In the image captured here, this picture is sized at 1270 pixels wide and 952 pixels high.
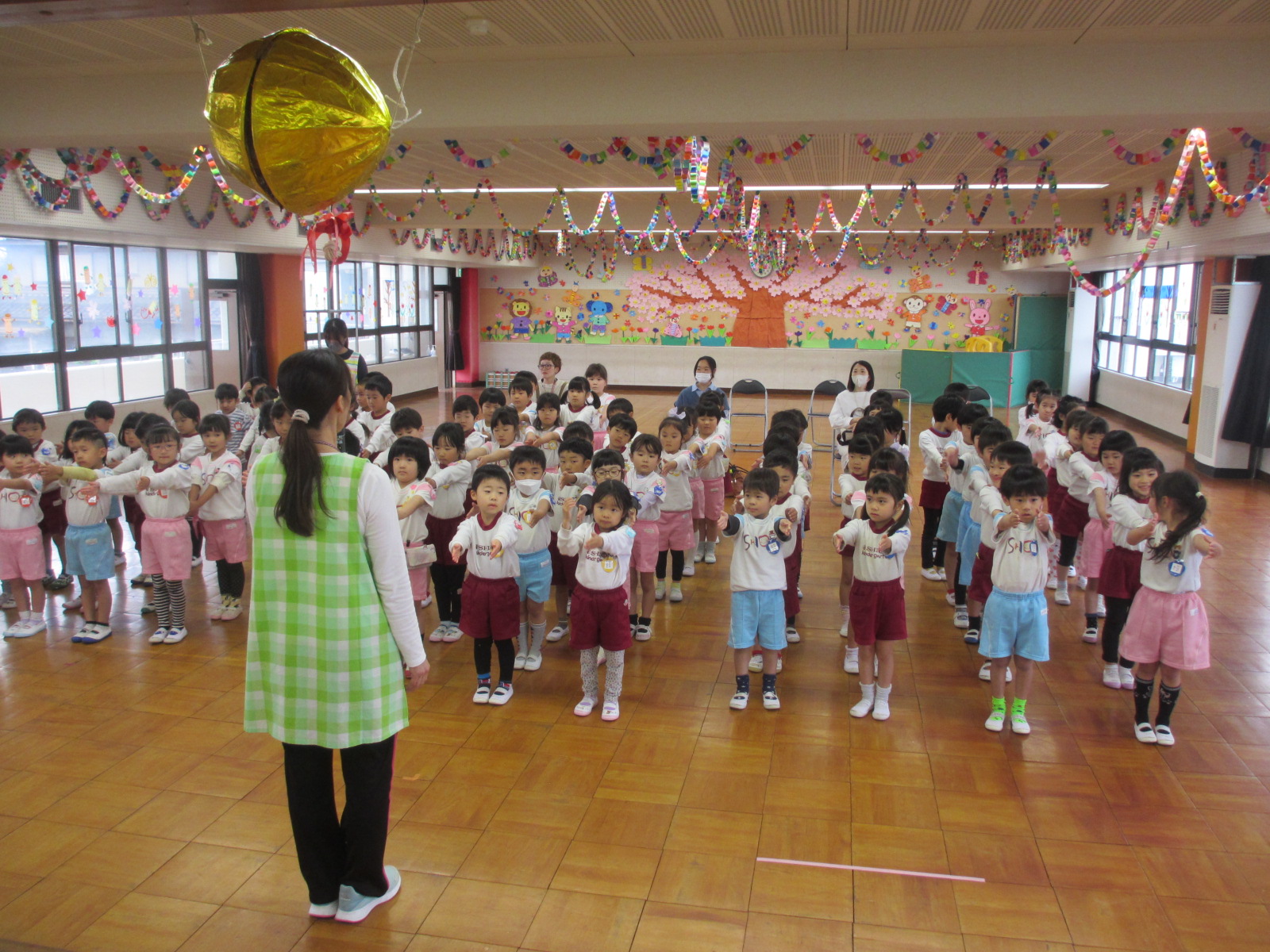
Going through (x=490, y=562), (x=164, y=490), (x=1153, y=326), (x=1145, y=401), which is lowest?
(x=490, y=562)

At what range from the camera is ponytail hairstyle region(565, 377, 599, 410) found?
6039mm

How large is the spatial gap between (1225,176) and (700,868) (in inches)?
304

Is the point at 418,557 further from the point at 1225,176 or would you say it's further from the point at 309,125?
the point at 1225,176

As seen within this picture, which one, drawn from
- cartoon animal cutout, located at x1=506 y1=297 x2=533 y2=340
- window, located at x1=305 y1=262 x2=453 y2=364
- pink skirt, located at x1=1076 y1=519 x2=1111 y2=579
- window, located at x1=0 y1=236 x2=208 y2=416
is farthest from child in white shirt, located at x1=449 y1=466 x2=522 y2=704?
cartoon animal cutout, located at x1=506 y1=297 x2=533 y2=340

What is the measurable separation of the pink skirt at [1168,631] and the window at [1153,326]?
8580 millimetres

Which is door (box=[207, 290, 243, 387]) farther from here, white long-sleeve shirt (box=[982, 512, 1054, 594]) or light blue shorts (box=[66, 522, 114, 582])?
white long-sleeve shirt (box=[982, 512, 1054, 594])

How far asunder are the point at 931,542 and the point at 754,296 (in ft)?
41.4

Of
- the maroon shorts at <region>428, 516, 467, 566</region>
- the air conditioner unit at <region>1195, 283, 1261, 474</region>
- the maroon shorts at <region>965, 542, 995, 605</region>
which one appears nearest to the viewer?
the maroon shorts at <region>965, 542, 995, 605</region>

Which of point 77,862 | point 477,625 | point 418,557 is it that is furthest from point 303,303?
point 77,862

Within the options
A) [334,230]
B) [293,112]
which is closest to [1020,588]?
[293,112]

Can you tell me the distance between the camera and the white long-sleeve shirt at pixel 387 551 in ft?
7.48

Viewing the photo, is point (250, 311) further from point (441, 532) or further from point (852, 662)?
point (852, 662)

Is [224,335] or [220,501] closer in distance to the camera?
[220,501]

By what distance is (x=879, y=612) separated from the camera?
12.5ft
